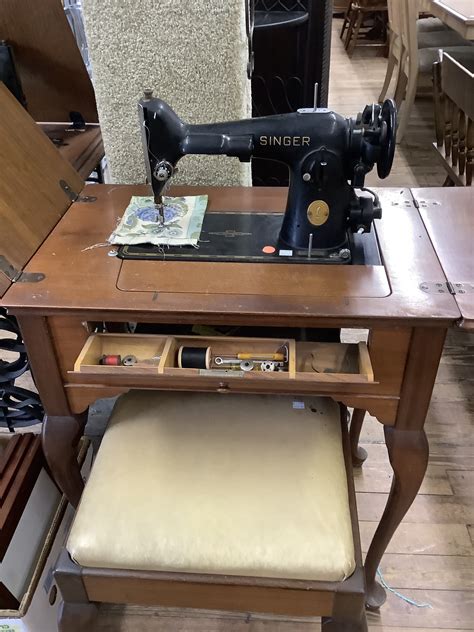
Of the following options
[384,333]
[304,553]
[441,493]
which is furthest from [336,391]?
[441,493]

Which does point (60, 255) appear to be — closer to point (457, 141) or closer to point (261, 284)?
point (261, 284)

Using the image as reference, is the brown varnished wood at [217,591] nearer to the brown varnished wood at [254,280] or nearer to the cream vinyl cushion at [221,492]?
the cream vinyl cushion at [221,492]

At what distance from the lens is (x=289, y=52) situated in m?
1.90

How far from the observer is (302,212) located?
921 millimetres

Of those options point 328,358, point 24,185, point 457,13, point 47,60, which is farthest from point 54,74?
point 457,13

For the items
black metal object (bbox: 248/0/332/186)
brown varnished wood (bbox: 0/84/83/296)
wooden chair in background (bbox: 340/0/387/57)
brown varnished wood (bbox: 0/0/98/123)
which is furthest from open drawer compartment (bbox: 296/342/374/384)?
wooden chair in background (bbox: 340/0/387/57)

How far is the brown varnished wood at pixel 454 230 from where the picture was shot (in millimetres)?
826

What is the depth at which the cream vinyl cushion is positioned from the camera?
880 millimetres

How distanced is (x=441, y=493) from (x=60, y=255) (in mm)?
1126

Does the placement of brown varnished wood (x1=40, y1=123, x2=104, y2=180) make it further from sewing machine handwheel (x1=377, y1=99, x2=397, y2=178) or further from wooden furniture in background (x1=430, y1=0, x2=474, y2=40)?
wooden furniture in background (x1=430, y1=0, x2=474, y2=40)

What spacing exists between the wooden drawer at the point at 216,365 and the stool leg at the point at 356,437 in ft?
1.86

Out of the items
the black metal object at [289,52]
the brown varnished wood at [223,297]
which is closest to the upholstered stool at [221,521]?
the brown varnished wood at [223,297]

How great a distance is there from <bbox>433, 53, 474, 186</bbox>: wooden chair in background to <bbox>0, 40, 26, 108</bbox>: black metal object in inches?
57.2

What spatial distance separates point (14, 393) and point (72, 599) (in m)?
0.55
